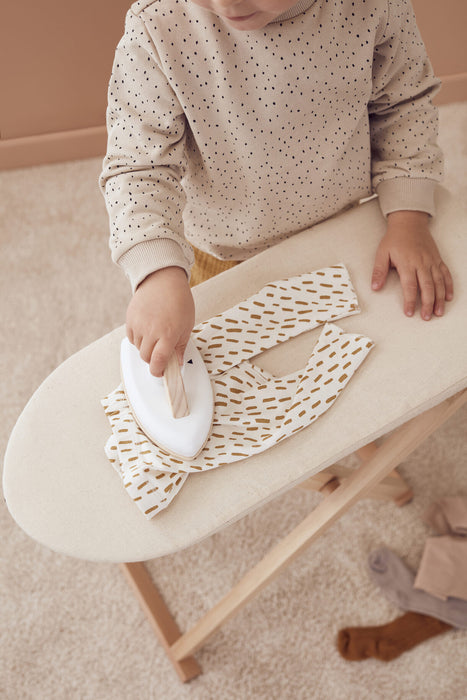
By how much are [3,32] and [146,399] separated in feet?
3.31

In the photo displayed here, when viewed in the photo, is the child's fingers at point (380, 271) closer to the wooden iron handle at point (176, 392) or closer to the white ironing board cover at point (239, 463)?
the white ironing board cover at point (239, 463)

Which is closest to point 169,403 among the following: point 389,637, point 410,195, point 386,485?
point 410,195

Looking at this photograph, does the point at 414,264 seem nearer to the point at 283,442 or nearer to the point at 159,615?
the point at 283,442

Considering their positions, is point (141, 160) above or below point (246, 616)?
above

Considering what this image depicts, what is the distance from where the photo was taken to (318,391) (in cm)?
67

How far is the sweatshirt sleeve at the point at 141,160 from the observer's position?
2.11 ft

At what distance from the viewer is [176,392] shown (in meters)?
0.63

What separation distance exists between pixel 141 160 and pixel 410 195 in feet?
1.08

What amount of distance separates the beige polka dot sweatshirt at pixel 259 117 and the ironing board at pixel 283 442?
6 cm

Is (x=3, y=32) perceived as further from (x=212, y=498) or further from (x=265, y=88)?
(x=212, y=498)

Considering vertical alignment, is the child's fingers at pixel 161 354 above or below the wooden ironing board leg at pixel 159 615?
above

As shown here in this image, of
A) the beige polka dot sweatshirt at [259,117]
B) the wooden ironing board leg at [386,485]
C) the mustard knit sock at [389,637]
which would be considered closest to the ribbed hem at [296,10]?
the beige polka dot sweatshirt at [259,117]

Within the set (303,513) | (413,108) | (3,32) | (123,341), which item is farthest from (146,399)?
(3,32)

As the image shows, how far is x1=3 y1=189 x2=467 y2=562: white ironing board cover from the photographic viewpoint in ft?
2.05
